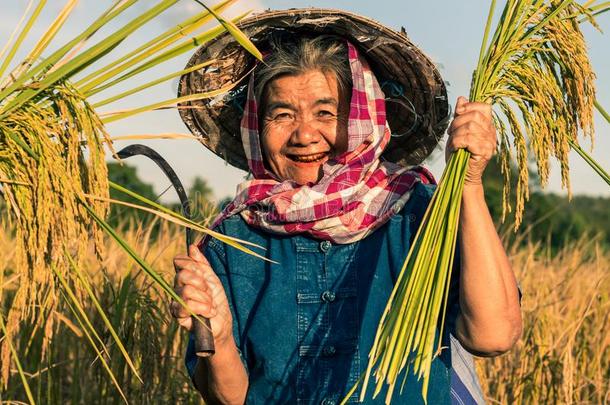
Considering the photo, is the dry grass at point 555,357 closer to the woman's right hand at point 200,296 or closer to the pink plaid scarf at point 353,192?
the pink plaid scarf at point 353,192

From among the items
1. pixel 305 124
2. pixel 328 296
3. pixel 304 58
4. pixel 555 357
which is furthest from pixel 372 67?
pixel 555 357

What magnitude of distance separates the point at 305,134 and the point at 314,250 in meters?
0.33

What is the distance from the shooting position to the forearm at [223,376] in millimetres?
2539

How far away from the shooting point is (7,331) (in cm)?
180

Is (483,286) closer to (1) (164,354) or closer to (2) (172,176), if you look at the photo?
(2) (172,176)

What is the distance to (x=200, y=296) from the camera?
2.33m

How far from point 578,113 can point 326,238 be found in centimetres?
79

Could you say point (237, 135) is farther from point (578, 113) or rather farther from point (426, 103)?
point (578, 113)

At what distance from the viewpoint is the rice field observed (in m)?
3.51

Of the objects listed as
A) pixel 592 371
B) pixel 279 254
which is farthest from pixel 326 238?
pixel 592 371

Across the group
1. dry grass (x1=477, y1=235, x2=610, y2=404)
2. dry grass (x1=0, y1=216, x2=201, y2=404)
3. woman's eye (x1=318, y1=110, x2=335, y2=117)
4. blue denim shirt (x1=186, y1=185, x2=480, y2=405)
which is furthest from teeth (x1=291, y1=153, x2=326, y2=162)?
dry grass (x1=477, y1=235, x2=610, y2=404)

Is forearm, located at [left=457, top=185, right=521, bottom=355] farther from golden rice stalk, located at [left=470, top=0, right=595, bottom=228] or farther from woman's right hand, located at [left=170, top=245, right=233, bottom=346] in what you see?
woman's right hand, located at [left=170, top=245, right=233, bottom=346]

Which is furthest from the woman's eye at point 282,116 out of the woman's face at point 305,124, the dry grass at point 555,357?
the dry grass at point 555,357

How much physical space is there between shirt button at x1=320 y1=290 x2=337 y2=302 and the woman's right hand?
0.92 feet
